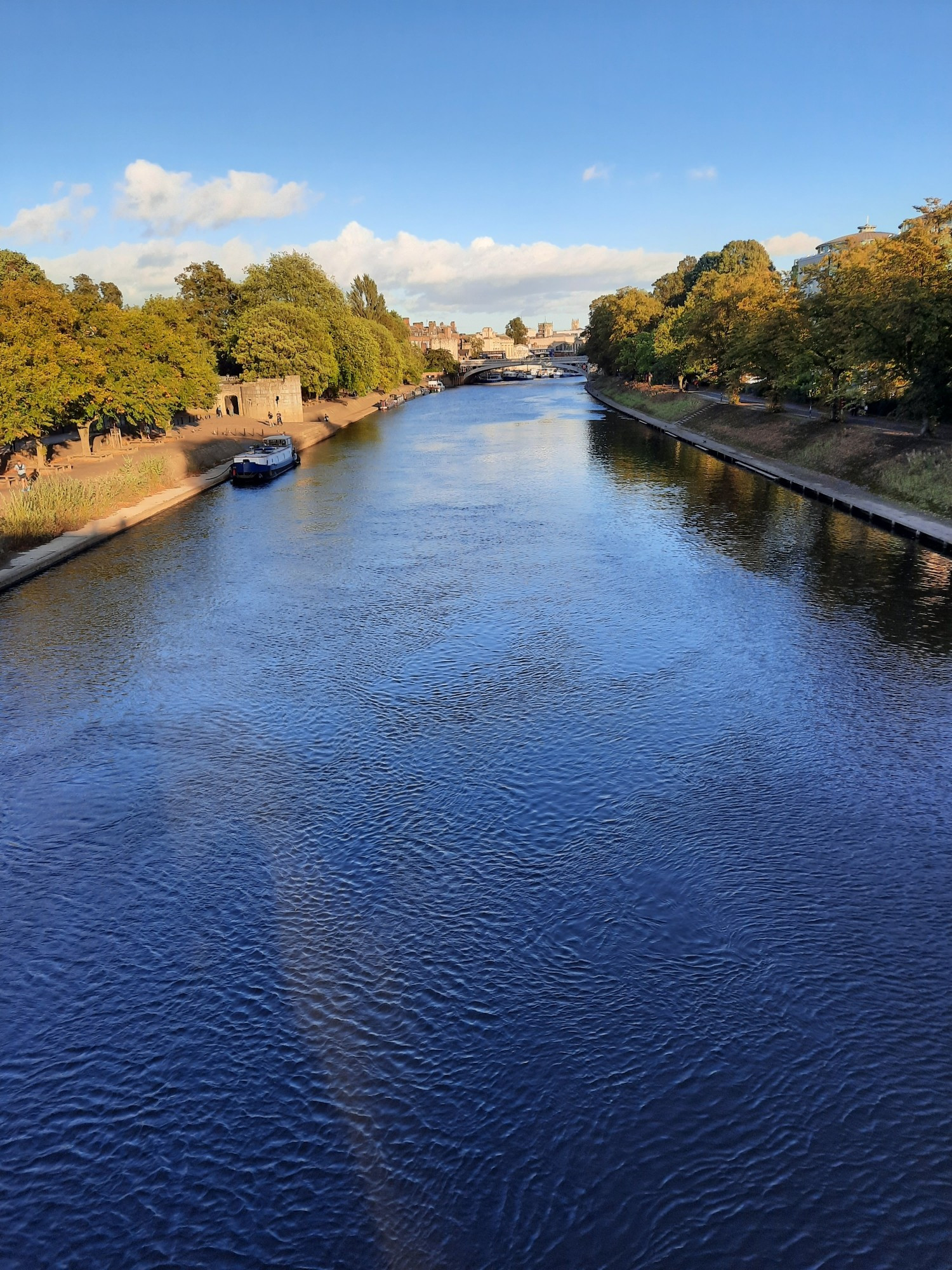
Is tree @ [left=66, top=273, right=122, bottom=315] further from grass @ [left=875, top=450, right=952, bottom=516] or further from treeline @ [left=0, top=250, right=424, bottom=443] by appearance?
grass @ [left=875, top=450, right=952, bottom=516]

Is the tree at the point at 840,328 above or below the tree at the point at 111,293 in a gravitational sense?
below

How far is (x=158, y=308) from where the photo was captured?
75.4 metres

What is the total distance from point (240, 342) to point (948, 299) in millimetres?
67611

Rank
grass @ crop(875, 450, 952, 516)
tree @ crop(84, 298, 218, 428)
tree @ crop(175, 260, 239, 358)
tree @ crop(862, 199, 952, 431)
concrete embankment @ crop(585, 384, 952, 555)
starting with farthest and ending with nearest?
tree @ crop(175, 260, 239, 358)
tree @ crop(84, 298, 218, 428)
tree @ crop(862, 199, 952, 431)
grass @ crop(875, 450, 952, 516)
concrete embankment @ crop(585, 384, 952, 555)

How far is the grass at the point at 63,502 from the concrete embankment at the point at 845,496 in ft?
109

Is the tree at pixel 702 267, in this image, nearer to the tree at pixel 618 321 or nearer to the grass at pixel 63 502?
the tree at pixel 618 321

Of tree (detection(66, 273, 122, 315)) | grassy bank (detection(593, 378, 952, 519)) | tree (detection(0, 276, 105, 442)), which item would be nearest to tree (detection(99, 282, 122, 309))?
tree (detection(66, 273, 122, 315))

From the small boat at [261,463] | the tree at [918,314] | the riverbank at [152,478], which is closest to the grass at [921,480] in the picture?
the tree at [918,314]

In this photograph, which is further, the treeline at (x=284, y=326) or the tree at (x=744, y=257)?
the tree at (x=744, y=257)

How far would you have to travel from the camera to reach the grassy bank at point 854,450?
38000 millimetres

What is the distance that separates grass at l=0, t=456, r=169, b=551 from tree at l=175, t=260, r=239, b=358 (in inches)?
2148

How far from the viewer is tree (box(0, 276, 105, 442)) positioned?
44844 mm

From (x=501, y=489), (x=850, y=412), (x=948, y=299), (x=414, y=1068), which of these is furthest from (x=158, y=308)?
(x=414, y=1068)

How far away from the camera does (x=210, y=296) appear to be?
332 ft
